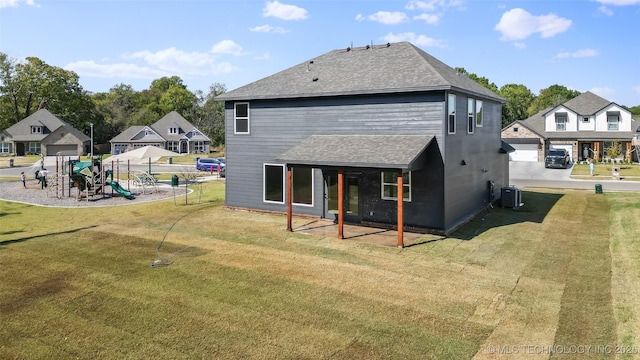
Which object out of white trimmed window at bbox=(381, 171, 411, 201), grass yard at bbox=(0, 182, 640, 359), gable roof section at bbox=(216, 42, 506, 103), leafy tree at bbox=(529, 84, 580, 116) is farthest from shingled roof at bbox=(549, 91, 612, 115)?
leafy tree at bbox=(529, 84, 580, 116)

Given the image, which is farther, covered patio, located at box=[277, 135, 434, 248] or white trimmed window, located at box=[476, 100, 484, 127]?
white trimmed window, located at box=[476, 100, 484, 127]

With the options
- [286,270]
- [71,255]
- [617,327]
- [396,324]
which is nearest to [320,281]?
[286,270]

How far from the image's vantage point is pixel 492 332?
724 cm

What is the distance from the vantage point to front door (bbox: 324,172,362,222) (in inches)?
626

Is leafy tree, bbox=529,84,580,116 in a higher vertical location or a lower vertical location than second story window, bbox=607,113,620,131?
higher

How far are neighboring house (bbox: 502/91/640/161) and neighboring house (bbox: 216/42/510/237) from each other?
100 ft

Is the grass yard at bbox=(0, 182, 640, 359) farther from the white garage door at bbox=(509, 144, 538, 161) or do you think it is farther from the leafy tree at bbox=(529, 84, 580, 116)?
the leafy tree at bbox=(529, 84, 580, 116)

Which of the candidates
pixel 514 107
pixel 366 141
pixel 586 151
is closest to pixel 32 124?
pixel 366 141

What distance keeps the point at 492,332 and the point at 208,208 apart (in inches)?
579

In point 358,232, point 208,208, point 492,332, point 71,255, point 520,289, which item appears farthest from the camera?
point 208,208

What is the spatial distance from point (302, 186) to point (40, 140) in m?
65.5

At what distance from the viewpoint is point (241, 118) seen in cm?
1823

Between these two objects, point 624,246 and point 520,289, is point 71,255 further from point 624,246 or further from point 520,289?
point 624,246

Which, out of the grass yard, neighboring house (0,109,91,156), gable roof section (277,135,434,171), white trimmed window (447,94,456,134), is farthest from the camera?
neighboring house (0,109,91,156)
